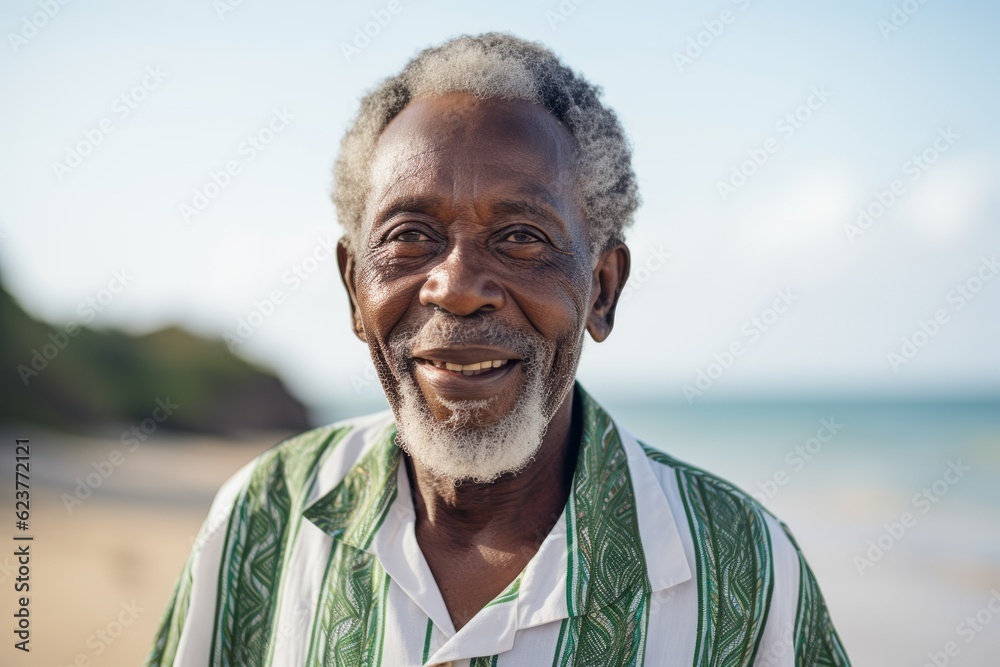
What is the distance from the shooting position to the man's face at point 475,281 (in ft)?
6.33

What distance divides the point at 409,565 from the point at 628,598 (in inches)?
21.2

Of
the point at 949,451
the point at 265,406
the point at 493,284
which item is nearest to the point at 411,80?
the point at 493,284

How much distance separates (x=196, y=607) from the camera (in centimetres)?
208

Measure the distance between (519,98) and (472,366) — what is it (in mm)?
673

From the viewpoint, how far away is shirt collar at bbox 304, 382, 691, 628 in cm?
194

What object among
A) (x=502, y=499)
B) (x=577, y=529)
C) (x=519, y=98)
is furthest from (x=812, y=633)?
(x=519, y=98)

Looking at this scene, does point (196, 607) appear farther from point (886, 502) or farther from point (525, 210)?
point (886, 502)

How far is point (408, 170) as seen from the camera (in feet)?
6.57

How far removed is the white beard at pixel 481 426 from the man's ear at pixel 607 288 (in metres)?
Answer: 0.20

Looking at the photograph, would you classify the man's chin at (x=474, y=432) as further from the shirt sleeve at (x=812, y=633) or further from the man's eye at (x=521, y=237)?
the shirt sleeve at (x=812, y=633)

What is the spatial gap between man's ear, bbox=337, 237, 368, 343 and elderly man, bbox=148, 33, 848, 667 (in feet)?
0.50

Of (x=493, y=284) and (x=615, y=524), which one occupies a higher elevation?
(x=493, y=284)

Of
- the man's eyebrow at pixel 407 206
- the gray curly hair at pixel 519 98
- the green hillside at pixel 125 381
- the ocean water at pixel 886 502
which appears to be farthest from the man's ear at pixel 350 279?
the green hillside at pixel 125 381

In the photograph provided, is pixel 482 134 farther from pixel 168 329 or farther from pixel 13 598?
pixel 168 329
